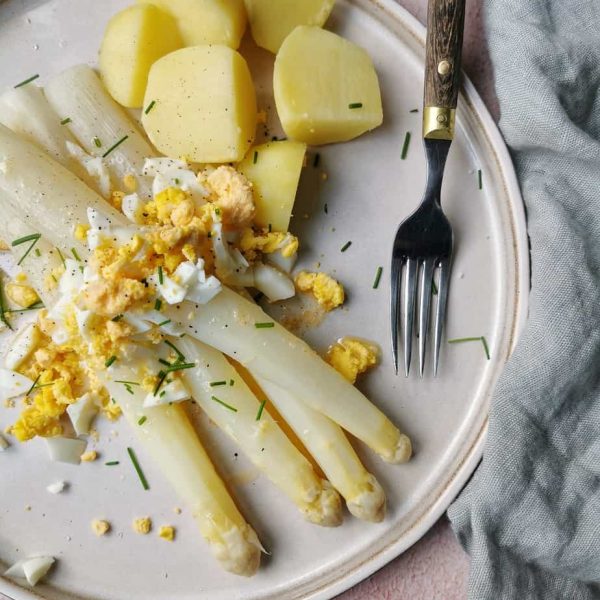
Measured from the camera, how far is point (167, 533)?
2.01m

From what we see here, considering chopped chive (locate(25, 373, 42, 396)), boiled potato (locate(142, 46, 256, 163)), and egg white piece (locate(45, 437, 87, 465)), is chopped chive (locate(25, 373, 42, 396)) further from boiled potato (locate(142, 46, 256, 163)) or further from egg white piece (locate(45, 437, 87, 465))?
boiled potato (locate(142, 46, 256, 163))

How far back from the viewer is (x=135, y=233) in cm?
180

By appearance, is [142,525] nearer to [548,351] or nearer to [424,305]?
[424,305]

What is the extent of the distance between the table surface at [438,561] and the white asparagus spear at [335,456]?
164 millimetres

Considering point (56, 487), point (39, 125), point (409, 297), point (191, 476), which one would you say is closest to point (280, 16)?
point (39, 125)

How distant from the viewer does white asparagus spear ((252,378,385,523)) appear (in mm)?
1904

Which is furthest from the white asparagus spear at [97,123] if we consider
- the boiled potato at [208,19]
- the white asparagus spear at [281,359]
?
the white asparagus spear at [281,359]

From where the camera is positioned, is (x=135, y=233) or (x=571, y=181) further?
(x=571, y=181)

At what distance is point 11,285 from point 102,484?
544mm

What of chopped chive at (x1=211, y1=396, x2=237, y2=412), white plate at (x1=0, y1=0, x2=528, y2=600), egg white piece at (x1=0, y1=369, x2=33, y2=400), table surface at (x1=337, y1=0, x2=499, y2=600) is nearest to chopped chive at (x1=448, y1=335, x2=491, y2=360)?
white plate at (x1=0, y1=0, x2=528, y2=600)

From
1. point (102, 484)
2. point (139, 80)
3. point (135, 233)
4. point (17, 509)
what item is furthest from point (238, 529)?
point (139, 80)

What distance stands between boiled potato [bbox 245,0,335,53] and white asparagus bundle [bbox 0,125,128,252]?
56 centimetres

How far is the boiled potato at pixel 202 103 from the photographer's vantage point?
187 cm

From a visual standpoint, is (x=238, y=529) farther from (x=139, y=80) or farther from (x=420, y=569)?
(x=139, y=80)
